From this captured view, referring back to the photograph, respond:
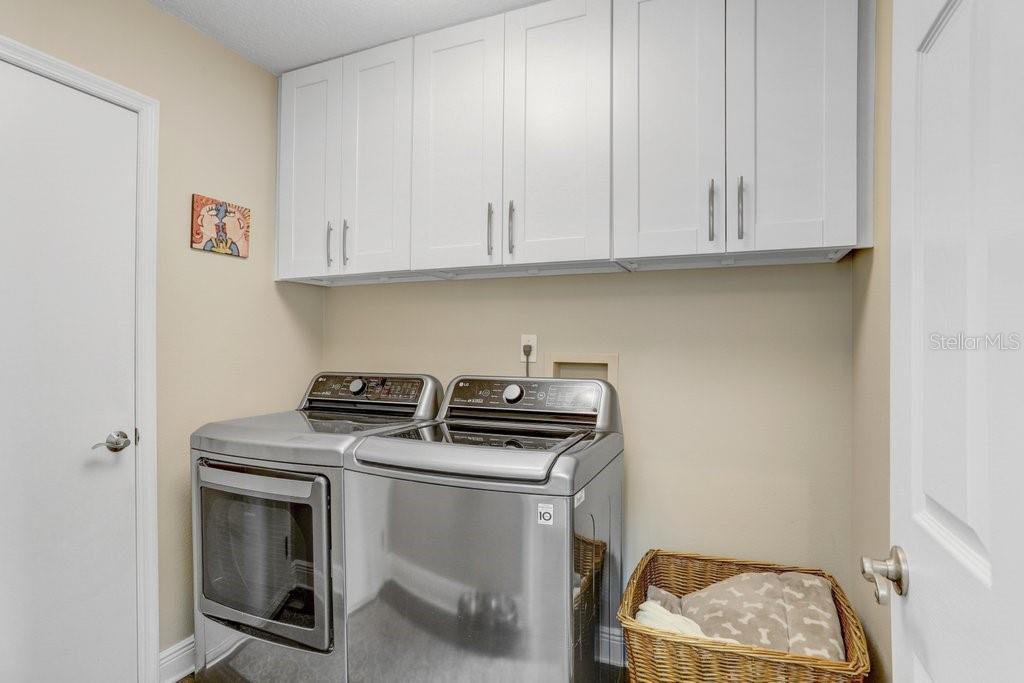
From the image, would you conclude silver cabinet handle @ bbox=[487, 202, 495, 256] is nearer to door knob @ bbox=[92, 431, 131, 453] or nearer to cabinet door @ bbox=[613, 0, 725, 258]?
cabinet door @ bbox=[613, 0, 725, 258]

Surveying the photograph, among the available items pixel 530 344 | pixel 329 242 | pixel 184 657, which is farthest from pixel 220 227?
pixel 184 657

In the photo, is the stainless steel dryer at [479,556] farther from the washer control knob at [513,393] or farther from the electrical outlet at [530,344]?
the electrical outlet at [530,344]

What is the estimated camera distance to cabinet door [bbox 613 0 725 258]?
1.57m

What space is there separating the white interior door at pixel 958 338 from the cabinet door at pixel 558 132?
95 cm

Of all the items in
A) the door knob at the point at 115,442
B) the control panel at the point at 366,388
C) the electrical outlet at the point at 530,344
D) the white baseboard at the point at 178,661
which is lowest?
the white baseboard at the point at 178,661

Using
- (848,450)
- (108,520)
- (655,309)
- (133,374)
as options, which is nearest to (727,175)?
(655,309)

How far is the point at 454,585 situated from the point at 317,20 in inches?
77.4

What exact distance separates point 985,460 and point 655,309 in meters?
1.47

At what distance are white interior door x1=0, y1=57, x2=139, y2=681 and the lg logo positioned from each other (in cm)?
145

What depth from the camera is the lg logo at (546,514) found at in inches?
51.2

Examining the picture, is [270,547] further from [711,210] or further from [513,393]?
[711,210]

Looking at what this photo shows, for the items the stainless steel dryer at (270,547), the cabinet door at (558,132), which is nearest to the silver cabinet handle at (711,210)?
the cabinet door at (558,132)

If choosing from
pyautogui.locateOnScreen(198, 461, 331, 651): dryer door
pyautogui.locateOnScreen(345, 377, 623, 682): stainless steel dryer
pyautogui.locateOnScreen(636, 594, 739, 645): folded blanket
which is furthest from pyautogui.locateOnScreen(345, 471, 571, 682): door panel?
pyautogui.locateOnScreen(636, 594, 739, 645): folded blanket

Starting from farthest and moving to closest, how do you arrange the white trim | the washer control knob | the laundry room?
the washer control knob → the white trim → the laundry room
